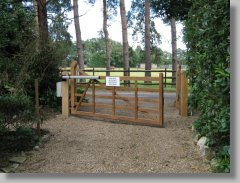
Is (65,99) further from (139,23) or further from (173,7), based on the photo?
(139,23)

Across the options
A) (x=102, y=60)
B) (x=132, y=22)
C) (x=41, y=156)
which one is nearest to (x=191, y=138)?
(x=41, y=156)

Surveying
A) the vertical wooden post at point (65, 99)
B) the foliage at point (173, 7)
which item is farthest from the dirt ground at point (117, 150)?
the foliage at point (173, 7)

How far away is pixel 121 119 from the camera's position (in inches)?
344

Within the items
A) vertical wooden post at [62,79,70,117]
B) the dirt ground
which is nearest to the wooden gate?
vertical wooden post at [62,79,70,117]

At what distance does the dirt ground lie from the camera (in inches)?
209

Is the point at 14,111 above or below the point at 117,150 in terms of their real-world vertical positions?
above

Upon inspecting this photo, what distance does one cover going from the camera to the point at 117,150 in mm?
6242

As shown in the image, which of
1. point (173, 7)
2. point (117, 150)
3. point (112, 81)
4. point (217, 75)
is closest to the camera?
point (217, 75)

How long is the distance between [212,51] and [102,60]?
3602cm

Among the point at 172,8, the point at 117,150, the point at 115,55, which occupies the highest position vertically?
the point at 115,55

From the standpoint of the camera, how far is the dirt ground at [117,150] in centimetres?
530

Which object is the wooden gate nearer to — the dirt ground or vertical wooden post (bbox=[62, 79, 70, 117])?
vertical wooden post (bbox=[62, 79, 70, 117])

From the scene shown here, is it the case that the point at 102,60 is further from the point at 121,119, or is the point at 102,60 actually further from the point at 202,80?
the point at 202,80

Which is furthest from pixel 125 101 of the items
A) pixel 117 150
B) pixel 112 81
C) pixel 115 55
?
pixel 115 55
